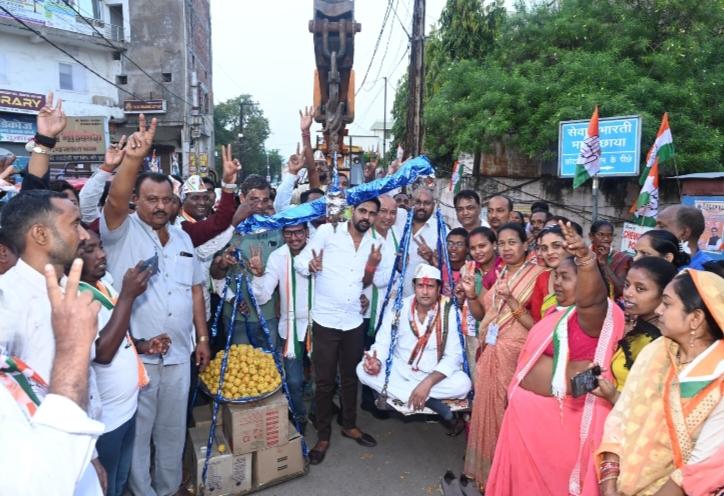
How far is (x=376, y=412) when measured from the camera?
4598 millimetres

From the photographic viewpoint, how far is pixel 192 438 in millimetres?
3424

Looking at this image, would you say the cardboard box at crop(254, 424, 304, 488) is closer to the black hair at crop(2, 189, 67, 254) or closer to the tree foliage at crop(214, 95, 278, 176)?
the black hair at crop(2, 189, 67, 254)

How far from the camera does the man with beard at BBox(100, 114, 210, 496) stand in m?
2.92

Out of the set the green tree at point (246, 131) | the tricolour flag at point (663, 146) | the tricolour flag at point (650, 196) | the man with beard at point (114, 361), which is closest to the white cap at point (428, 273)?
the man with beard at point (114, 361)

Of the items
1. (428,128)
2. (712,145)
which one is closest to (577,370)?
(712,145)

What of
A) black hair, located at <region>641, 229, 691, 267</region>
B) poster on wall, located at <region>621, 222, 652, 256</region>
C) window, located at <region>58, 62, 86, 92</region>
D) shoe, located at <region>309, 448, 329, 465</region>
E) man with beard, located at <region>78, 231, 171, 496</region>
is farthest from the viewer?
window, located at <region>58, 62, 86, 92</region>

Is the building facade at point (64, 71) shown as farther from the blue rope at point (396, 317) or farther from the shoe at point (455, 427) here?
the shoe at point (455, 427)

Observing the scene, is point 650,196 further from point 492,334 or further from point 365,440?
point 365,440

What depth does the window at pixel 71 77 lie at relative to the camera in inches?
992

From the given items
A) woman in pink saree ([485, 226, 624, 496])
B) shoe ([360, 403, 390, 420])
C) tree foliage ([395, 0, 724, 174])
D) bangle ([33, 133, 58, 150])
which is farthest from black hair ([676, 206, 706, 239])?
tree foliage ([395, 0, 724, 174])

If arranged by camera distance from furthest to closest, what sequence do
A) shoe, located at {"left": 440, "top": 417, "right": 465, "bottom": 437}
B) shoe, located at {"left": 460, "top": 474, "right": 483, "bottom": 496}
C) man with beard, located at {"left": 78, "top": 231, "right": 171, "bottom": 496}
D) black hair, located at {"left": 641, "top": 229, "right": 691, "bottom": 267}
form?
1. shoe, located at {"left": 440, "top": 417, "right": 465, "bottom": 437}
2. shoe, located at {"left": 460, "top": 474, "right": 483, "bottom": 496}
3. black hair, located at {"left": 641, "top": 229, "right": 691, "bottom": 267}
4. man with beard, located at {"left": 78, "top": 231, "right": 171, "bottom": 496}

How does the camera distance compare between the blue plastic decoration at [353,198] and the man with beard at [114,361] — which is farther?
the blue plastic decoration at [353,198]

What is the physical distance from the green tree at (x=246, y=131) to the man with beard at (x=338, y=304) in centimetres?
4144

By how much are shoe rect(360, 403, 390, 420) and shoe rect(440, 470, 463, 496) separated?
109 cm
